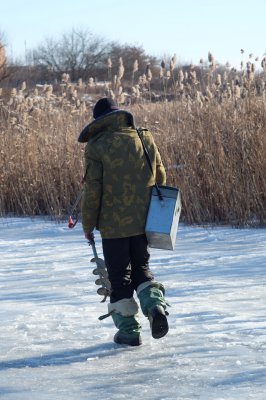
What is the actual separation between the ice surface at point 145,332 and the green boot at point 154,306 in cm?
11

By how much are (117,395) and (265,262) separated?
3195 mm

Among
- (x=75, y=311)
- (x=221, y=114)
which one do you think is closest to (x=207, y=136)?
(x=221, y=114)

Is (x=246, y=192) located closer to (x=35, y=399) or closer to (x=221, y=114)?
(x=221, y=114)

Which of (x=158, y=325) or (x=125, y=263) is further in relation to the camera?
(x=125, y=263)

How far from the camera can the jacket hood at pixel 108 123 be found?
14.8 feet

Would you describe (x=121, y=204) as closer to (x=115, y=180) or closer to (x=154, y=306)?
(x=115, y=180)

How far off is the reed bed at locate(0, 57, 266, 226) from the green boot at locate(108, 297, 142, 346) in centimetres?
398

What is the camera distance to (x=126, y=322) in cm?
455

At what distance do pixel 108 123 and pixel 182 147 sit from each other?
4633 mm

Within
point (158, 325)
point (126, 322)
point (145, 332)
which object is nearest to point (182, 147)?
point (145, 332)

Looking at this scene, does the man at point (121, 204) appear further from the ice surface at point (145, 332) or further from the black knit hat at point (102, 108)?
the ice surface at point (145, 332)

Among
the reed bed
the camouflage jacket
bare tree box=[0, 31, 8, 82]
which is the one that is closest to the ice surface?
the camouflage jacket

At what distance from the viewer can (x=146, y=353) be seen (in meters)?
4.38

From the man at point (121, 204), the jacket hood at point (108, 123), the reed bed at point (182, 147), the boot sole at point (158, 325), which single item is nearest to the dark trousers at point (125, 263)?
the man at point (121, 204)
